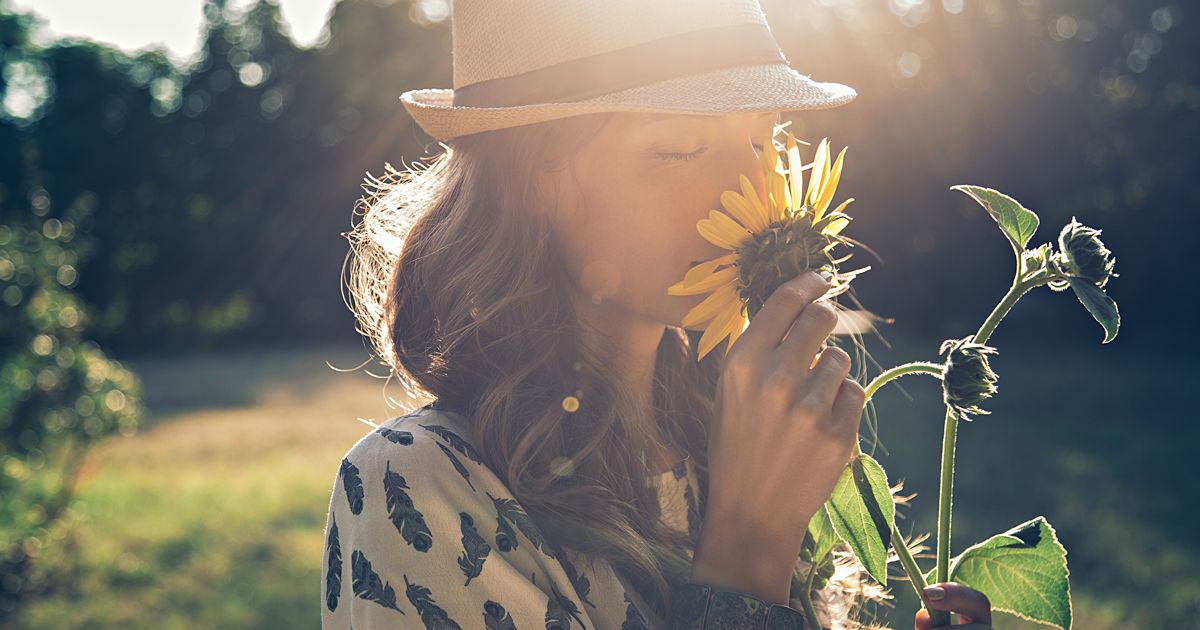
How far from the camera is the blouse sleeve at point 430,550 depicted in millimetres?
1234

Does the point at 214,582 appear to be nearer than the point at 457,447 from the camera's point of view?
No

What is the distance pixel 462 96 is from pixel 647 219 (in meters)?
0.38

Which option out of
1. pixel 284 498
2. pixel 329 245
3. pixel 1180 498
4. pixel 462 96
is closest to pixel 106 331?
pixel 329 245

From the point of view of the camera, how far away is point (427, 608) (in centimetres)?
123

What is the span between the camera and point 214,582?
6145mm

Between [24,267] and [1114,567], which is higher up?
[24,267]

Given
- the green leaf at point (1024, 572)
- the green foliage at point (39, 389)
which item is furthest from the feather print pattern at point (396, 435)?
the green foliage at point (39, 389)

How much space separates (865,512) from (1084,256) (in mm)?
389

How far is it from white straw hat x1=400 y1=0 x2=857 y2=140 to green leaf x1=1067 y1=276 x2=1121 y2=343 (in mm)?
423

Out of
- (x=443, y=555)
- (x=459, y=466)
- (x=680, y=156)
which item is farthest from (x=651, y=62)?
(x=443, y=555)

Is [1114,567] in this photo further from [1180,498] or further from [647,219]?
[647,219]

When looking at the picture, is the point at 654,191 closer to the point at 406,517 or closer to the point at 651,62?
the point at 651,62

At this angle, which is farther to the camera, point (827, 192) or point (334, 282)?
point (334, 282)

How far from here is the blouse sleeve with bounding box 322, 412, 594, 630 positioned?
1.23 meters
